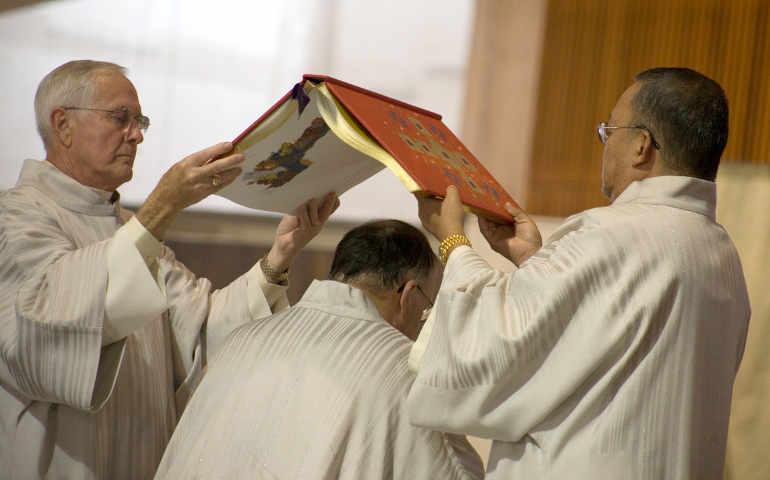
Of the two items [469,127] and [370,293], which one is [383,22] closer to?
[469,127]

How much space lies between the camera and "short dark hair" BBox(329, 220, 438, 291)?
7.23 feet

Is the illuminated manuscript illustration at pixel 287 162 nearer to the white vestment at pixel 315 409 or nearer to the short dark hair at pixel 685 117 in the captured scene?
the white vestment at pixel 315 409

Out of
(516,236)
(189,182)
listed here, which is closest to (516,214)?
(516,236)

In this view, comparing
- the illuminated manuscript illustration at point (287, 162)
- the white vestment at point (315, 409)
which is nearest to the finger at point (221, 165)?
the illuminated manuscript illustration at point (287, 162)

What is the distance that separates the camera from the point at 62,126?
267cm

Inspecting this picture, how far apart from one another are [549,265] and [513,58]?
3.52 m

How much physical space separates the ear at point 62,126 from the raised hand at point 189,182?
0.54m

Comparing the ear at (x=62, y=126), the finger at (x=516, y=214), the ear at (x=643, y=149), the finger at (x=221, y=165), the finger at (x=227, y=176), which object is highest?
the ear at (x=643, y=149)

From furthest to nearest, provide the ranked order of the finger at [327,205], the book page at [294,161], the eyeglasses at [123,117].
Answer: the finger at [327,205]
the eyeglasses at [123,117]
the book page at [294,161]

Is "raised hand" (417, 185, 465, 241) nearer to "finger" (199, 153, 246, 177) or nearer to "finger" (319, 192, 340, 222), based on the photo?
"finger" (199, 153, 246, 177)

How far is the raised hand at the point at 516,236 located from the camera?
7.53 feet

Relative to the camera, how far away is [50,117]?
2.67m

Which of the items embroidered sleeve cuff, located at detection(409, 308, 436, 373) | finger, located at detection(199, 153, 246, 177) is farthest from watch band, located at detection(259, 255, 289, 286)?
embroidered sleeve cuff, located at detection(409, 308, 436, 373)

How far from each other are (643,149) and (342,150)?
798mm
